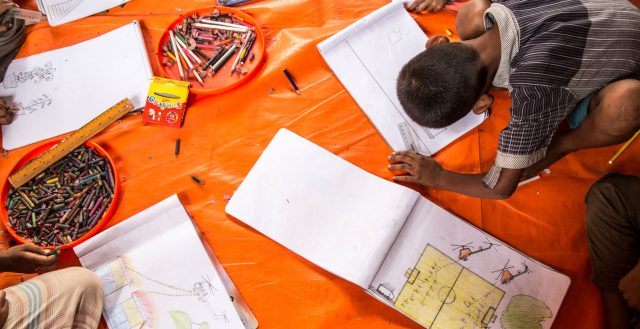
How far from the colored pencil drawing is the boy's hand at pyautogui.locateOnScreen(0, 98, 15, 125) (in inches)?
47.9

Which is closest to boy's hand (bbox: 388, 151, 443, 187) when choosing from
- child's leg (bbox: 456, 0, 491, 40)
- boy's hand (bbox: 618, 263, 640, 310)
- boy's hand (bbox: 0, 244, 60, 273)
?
child's leg (bbox: 456, 0, 491, 40)

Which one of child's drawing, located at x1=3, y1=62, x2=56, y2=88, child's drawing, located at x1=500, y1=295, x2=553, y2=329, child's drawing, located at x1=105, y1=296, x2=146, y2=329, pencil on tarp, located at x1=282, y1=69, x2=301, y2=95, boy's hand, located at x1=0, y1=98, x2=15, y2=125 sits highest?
child's drawing, located at x1=3, y1=62, x2=56, y2=88

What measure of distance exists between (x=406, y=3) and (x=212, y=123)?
2.27 ft

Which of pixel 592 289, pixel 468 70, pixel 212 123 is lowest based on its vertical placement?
pixel 592 289

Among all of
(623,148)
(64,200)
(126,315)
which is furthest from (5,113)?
(623,148)

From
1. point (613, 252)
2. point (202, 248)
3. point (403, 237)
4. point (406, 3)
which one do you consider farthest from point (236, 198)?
point (613, 252)

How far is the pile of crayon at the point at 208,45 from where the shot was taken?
1.34 m

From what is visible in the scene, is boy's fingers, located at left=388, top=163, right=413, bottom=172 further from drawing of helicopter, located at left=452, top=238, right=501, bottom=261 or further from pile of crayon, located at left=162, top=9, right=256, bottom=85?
pile of crayon, located at left=162, top=9, right=256, bottom=85

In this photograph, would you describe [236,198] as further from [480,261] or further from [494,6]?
[494,6]

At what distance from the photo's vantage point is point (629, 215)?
3.55 feet

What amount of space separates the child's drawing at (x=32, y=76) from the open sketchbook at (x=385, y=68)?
2.73 ft

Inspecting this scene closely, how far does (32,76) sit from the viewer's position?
137 cm

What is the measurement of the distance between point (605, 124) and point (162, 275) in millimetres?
1164

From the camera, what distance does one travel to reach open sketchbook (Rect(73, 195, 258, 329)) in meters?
1.12
